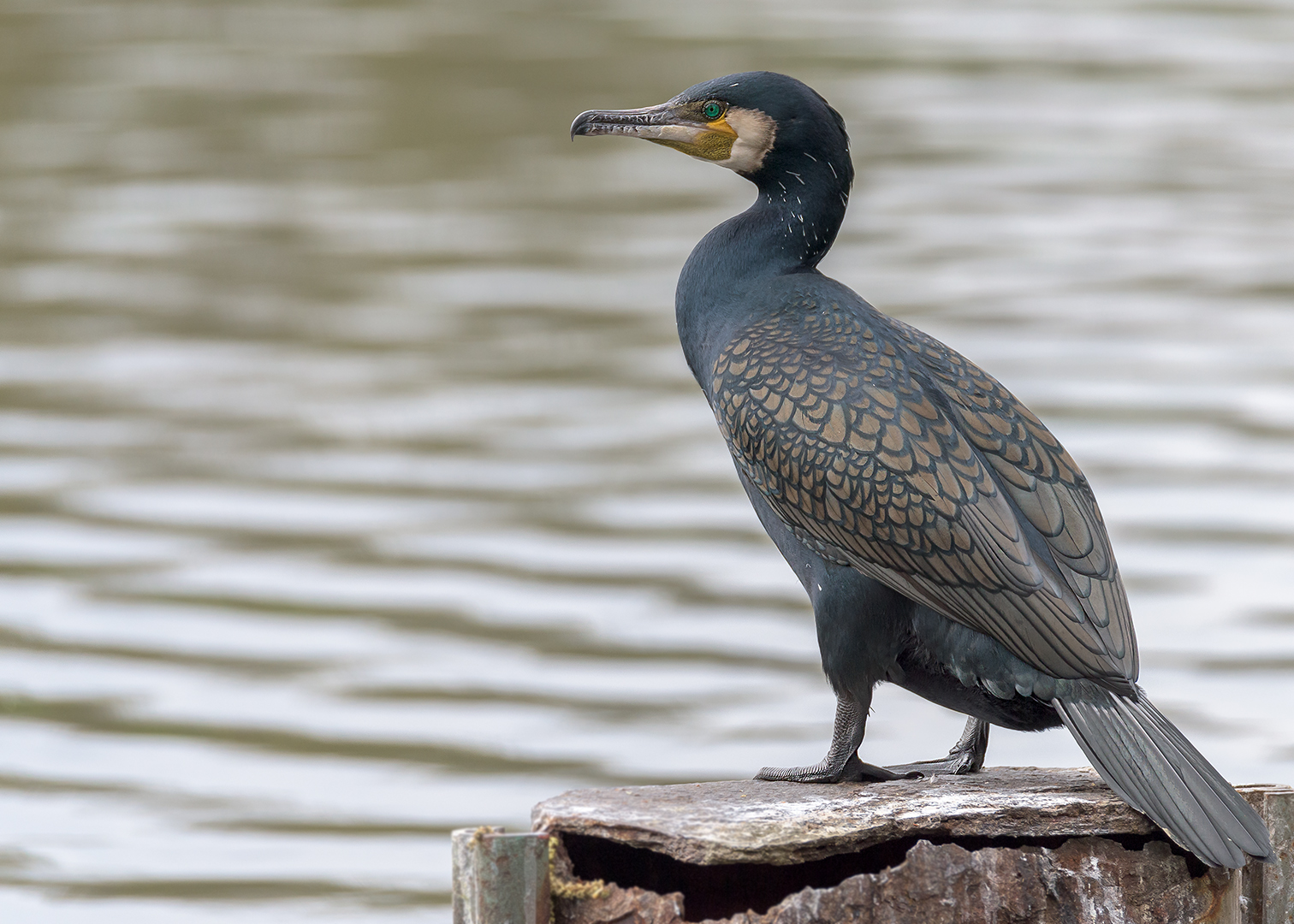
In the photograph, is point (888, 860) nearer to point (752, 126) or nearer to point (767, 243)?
point (767, 243)

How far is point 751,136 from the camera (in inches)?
183

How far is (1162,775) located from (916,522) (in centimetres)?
69

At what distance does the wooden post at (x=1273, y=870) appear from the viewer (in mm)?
3984

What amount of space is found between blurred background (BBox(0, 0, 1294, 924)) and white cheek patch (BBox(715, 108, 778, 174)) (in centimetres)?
311

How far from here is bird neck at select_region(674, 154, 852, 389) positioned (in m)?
4.64

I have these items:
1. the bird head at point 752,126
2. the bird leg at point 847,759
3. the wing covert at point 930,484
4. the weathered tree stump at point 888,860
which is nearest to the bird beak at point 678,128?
the bird head at point 752,126

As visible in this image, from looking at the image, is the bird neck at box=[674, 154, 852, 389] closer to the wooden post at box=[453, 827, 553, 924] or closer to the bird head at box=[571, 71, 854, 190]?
the bird head at box=[571, 71, 854, 190]

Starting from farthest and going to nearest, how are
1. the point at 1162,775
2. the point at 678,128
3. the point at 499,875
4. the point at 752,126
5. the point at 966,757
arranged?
the point at 678,128
the point at 752,126
the point at 966,757
the point at 1162,775
the point at 499,875

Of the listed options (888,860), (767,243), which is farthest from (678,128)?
(888,860)

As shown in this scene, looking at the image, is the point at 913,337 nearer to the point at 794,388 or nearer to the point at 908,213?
the point at 794,388

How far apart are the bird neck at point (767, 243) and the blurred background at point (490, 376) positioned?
285 centimetres

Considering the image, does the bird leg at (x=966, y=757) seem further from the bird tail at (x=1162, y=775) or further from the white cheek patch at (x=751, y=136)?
the white cheek patch at (x=751, y=136)

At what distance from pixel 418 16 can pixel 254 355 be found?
9938 mm

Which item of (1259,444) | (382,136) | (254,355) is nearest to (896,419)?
(1259,444)
